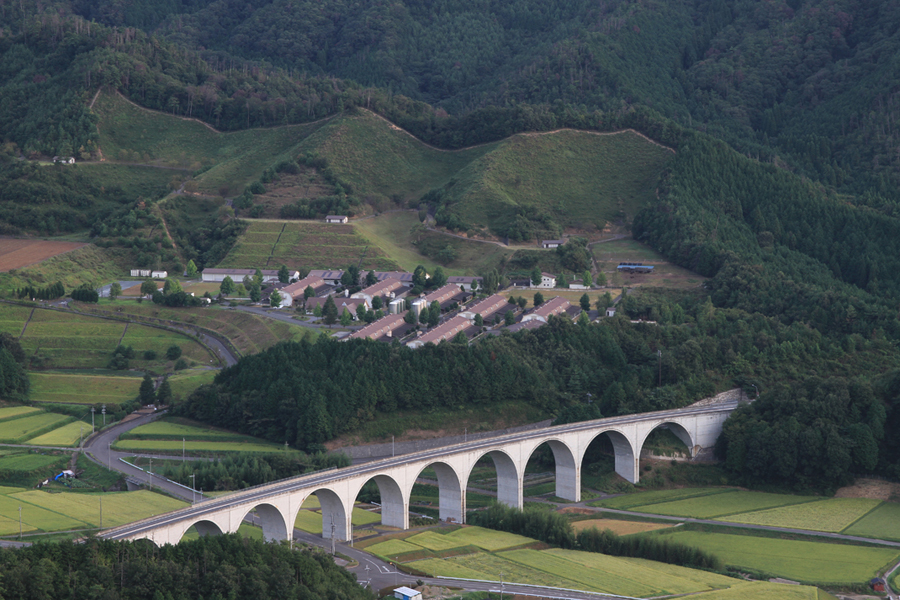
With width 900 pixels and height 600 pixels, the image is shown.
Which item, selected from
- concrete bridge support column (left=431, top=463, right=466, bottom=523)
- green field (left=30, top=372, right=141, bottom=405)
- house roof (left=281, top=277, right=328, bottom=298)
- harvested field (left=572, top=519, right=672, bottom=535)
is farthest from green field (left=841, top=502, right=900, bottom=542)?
house roof (left=281, top=277, right=328, bottom=298)

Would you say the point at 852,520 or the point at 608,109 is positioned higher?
the point at 608,109

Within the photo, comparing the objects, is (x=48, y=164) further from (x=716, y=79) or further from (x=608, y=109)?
(x=716, y=79)

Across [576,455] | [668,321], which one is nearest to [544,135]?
[668,321]

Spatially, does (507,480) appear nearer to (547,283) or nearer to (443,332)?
(443,332)

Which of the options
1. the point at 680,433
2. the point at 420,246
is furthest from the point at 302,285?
the point at 680,433

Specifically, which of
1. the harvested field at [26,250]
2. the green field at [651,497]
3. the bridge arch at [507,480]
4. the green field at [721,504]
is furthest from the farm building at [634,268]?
the harvested field at [26,250]

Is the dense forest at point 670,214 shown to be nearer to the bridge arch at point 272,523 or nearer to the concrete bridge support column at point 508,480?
the concrete bridge support column at point 508,480
